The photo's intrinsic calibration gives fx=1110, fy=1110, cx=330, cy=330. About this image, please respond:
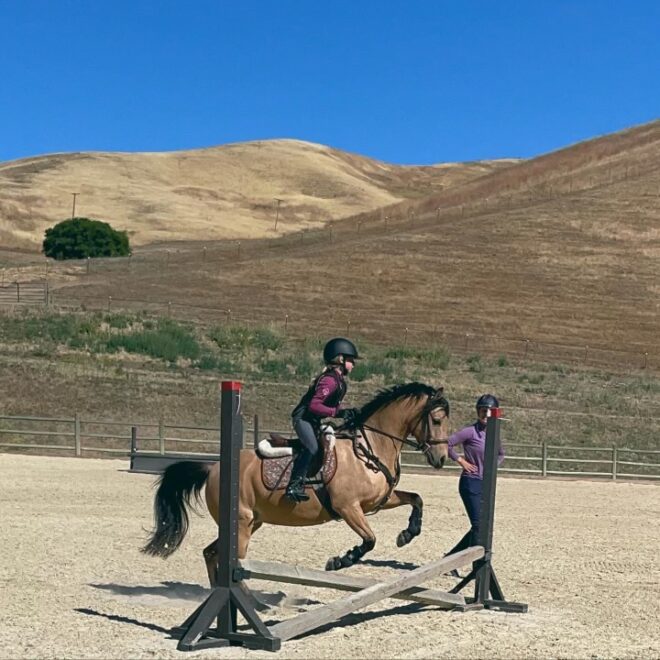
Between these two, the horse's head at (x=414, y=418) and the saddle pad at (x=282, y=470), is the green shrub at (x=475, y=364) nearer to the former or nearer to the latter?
the horse's head at (x=414, y=418)

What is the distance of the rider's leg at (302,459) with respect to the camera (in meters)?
10.3

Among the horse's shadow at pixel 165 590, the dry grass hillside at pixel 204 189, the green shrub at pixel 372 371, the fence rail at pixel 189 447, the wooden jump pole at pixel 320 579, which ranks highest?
the dry grass hillside at pixel 204 189

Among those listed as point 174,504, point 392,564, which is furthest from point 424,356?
point 174,504

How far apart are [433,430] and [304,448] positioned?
4.55 feet

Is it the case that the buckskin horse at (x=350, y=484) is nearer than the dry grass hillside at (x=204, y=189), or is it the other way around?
the buckskin horse at (x=350, y=484)

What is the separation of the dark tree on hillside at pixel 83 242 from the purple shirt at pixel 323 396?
77.2 meters

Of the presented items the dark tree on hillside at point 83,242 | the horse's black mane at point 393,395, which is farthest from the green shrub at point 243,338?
the dark tree on hillside at point 83,242

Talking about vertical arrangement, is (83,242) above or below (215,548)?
above

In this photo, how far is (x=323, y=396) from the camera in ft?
34.1

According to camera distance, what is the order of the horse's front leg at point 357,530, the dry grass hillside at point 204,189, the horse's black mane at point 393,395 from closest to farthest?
the horse's front leg at point 357,530
the horse's black mane at point 393,395
the dry grass hillside at point 204,189

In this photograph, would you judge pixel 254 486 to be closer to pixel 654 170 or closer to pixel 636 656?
pixel 636 656

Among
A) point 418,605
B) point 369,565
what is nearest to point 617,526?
point 369,565

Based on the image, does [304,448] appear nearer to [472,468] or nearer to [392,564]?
[472,468]

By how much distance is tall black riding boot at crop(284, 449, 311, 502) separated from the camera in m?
10.3
